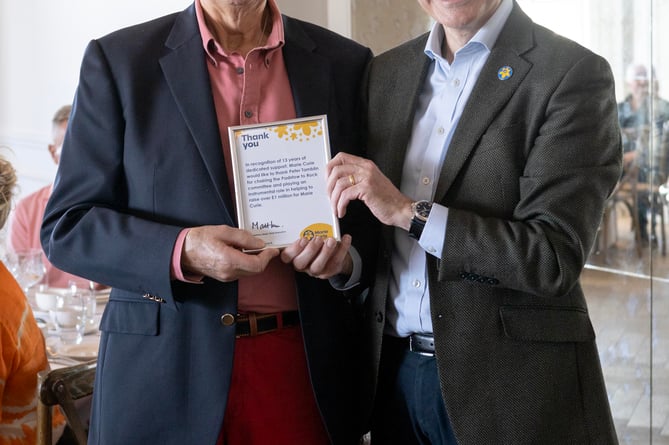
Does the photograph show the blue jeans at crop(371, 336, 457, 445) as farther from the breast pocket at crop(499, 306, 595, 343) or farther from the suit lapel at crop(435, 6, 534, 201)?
the suit lapel at crop(435, 6, 534, 201)

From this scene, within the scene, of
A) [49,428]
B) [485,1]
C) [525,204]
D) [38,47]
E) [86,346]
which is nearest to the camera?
[525,204]

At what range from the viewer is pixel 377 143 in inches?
80.7

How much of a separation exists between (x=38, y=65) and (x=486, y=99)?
4907 millimetres

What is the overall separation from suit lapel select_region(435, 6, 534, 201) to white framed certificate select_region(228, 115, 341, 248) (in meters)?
0.27

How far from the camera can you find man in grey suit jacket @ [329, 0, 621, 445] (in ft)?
5.75

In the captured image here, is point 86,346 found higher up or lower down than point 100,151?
lower down

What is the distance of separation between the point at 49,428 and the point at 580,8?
373 centimetres

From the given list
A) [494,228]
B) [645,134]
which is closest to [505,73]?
[494,228]

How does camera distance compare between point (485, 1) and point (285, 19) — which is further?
point (285, 19)

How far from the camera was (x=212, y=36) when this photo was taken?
6.56 ft

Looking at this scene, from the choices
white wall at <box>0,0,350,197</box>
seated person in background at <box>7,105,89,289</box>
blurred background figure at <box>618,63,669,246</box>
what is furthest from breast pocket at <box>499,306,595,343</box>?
white wall at <box>0,0,350,197</box>

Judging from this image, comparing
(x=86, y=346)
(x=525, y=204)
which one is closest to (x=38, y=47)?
(x=86, y=346)

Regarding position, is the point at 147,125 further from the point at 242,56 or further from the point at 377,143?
the point at 377,143

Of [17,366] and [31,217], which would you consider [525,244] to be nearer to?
[17,366]
